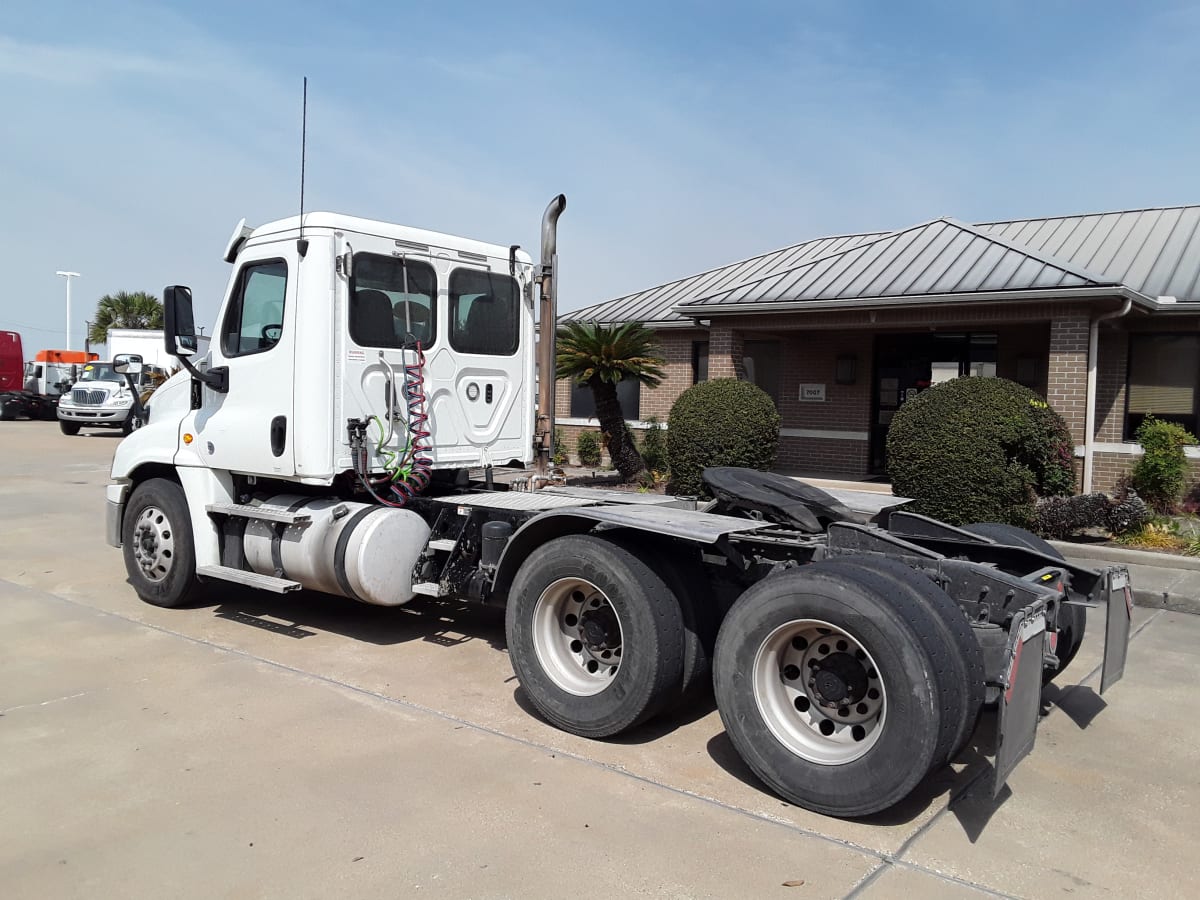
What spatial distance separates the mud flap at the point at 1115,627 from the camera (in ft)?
15.7

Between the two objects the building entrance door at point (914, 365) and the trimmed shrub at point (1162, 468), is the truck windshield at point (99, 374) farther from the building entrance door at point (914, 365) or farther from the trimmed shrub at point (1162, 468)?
the trimmed shrub at point (1162, 468)

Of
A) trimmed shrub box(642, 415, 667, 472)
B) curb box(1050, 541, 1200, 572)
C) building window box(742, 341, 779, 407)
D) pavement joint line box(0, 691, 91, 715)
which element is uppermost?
building window box(742, 341, 779, 407)

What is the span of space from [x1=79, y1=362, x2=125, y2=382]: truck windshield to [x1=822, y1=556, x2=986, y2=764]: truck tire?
106ft

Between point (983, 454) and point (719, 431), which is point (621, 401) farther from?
point (983, 454)

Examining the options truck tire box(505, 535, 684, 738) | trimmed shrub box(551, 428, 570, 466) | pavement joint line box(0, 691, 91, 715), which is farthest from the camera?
trimmed shrub box(551, 428, 570, 466)

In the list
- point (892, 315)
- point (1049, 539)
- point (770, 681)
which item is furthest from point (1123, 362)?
point (770, 681)

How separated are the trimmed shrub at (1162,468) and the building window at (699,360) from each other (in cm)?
747

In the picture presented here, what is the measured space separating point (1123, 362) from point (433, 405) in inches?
436

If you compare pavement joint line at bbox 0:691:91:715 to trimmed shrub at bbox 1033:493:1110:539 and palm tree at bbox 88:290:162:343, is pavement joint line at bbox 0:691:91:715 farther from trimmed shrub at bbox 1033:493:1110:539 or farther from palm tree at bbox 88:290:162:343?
palm tree at bbox 88:290:162:343

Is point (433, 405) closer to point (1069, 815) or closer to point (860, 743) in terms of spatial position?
point (860, 743)

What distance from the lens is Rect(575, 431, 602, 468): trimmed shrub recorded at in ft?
60.1

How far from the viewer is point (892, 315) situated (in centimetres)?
1370

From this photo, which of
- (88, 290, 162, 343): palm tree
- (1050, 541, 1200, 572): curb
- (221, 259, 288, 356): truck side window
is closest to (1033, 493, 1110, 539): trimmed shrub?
(1050, 541, 1200, 572): curb

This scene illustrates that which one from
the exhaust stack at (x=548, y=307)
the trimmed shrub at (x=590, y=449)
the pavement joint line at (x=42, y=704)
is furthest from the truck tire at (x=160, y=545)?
the trimmed shrub at (x=590, y=449)
